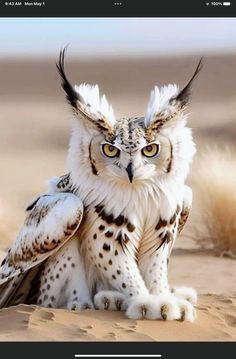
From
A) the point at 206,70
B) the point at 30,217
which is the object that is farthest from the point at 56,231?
the point at 206,70

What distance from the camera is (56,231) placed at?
13.8ft

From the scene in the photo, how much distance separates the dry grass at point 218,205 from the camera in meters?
6.72

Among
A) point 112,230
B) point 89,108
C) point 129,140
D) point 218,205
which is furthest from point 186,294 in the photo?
point 218,205

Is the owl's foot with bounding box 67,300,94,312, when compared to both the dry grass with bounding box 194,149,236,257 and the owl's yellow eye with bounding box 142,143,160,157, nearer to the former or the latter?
the owl's yellow eye with bounding box 142,143,160,157

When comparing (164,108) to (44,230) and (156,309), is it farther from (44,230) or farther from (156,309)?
(156,309)

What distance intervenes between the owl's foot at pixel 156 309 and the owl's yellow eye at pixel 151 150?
1.91 feet

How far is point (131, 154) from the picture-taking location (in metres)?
4.04

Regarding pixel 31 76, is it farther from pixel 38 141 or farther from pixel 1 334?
pixel 1 334

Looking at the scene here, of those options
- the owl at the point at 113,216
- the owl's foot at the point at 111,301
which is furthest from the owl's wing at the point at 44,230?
the owl's foot at the point at 111,301

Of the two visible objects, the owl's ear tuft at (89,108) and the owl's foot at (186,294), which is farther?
the owl's foot at (186,294)

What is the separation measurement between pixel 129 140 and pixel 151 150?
0.35 ft

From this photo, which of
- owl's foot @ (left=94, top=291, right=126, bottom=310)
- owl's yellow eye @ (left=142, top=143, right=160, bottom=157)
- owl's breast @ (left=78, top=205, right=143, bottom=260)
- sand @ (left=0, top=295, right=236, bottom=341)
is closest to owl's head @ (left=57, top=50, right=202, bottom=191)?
owl's yellow eye @ (left=142, top=143, right=160, bottom=157)

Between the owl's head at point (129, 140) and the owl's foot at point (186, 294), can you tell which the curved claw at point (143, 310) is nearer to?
the owl's foot at point (186, 294)

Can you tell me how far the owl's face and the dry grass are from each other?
8.45ft
